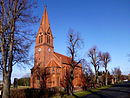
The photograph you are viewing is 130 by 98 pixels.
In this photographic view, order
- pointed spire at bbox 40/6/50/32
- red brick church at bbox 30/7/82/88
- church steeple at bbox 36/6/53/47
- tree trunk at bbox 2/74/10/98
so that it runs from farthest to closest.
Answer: pointed spire at bbox 40/6/50/32 → church steeple at bbox 36/6/53/47 → red brick church at bbox 30/7/82/88 → tree trunk at bbox 2/74/10/98

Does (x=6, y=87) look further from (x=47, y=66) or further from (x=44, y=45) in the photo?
(x=44, y=45)

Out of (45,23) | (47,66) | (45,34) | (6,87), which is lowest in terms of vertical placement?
(6,87)

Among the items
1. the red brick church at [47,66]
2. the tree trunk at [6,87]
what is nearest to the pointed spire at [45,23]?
the red brick church at [47,66]

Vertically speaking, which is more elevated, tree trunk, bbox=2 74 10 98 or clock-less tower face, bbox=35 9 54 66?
clock-less tower face, bbox=35 9 54 66

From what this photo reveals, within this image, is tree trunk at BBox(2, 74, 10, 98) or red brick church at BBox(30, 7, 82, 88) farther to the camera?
red brick church at BBox(30, 7, 82, 88)

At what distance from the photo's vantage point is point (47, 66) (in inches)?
1635

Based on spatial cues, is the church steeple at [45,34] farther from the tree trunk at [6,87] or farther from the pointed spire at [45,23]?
the tree trunk at [6,87]

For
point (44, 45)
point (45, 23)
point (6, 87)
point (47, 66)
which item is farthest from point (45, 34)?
point (6, 87)

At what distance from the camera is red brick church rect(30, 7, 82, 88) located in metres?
39.8

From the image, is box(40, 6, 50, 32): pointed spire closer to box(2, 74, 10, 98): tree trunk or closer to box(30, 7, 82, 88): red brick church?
box(30, 7, 82, 88): red brick church

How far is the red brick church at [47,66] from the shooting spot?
3975 cm

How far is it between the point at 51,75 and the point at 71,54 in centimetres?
1689

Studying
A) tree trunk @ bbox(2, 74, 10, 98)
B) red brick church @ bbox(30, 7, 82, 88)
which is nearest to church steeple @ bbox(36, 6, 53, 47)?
red brick church @ bbox(30, 7, 82, 88)

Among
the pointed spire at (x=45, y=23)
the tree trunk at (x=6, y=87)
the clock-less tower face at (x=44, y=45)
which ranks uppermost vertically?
the pointed spire at (x=45, y=23)
